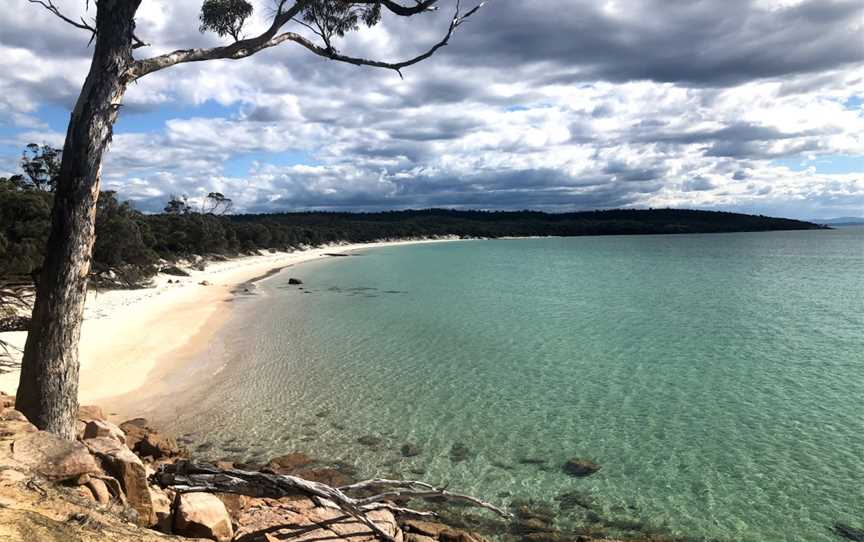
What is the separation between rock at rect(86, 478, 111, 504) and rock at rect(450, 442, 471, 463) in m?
6.74

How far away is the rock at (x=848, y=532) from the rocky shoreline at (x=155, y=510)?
102 inches

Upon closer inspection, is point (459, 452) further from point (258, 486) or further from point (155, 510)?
point (155, 510)

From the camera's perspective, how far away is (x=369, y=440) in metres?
12.0

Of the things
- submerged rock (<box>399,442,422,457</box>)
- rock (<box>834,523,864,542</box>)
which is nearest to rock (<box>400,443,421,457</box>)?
submerged rock (<box>399,442,422,457</box>)

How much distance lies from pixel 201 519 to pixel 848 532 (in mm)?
9329

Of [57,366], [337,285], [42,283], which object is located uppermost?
[42,283]

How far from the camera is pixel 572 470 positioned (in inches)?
418

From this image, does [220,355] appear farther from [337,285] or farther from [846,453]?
[337,285]

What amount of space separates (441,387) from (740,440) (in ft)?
24.8

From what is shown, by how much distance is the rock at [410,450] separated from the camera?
11.2 meters

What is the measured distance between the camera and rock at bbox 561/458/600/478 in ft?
34.4

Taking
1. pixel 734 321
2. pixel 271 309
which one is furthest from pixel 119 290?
pixel 734 321

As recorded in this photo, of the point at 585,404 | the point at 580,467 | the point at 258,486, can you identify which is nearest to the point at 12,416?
the point at 258,486

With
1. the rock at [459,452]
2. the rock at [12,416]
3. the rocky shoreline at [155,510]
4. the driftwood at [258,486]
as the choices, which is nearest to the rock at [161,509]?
the rocky shoreline at [155,510]
